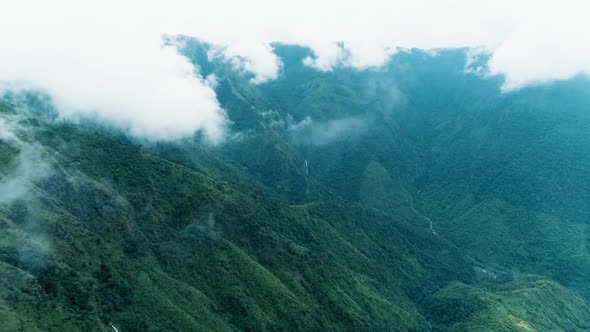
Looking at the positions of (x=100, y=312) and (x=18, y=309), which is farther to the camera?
(x=100, y=312)

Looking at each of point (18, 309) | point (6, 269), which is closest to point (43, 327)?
point (18, 309)

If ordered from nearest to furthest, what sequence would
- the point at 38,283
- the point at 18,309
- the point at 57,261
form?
the point at 18,309
the point at 38,283
the point at 57,261

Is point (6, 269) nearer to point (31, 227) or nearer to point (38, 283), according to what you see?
point (38, 283)

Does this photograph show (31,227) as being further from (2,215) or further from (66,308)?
(66,308)

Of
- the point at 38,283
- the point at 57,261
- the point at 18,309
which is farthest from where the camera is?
the point at 57,261

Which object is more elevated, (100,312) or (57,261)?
(57,261)

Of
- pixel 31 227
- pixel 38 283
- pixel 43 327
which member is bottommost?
pixel 43 327

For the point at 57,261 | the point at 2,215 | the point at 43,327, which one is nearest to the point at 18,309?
the point at 43,327

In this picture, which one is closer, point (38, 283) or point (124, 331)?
point (38, 283)

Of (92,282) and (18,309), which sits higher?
(92,282)
